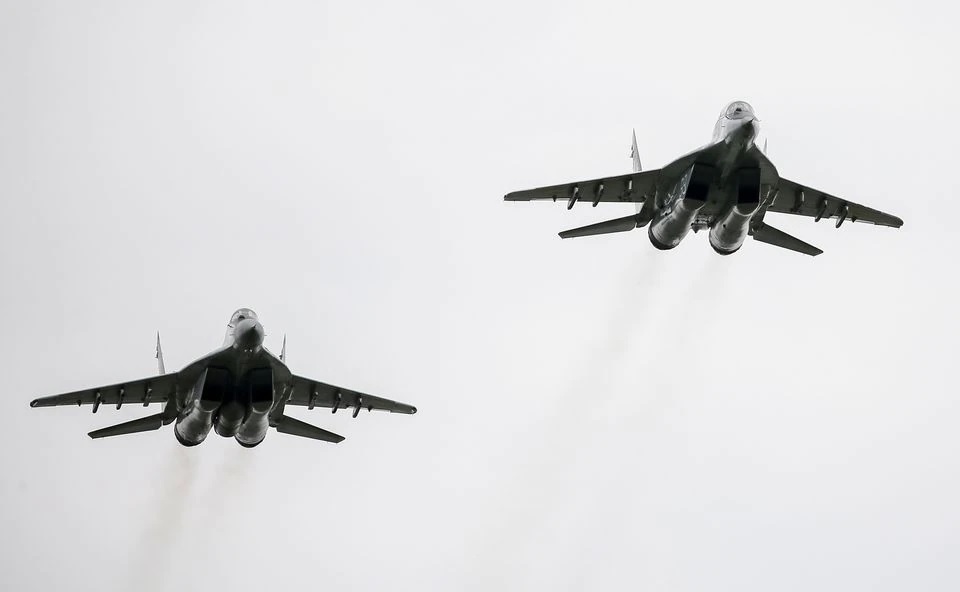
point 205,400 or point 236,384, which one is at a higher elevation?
point 236,384

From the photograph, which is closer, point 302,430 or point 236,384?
point 236,384

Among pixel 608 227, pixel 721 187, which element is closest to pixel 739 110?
pixel 721 187

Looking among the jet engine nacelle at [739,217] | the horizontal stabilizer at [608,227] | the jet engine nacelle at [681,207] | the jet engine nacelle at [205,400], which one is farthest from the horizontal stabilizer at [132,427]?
the jet engine nacelle at [739,217]

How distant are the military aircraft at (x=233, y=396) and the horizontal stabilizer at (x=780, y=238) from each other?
13254 mm

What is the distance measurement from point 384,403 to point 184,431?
7090 mm

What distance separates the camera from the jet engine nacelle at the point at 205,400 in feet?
187

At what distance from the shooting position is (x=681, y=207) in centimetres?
5603

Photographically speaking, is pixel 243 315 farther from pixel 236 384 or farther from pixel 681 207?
pixel 681 207

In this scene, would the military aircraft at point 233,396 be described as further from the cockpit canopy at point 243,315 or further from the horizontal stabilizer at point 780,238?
the horizontal stabilizer at point 780,238

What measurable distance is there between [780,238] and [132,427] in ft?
72.7

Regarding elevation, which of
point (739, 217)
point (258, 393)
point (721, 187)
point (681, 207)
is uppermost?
point (721, 187)

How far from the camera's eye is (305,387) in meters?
61.8

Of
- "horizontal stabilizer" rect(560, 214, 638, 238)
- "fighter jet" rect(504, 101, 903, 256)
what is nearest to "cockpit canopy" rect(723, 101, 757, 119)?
"fighter jet" rect(504, 101, 903, 256)

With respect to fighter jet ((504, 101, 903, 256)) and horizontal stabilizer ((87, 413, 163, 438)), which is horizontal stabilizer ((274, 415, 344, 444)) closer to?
horizontal stabilizer ((87, 413, 163, 438))
